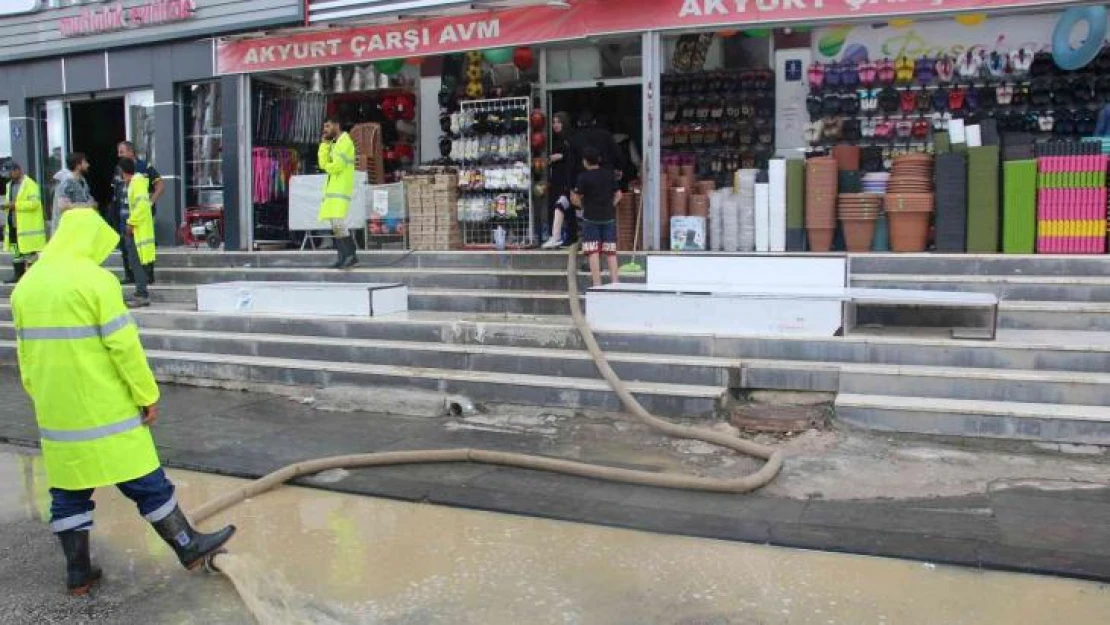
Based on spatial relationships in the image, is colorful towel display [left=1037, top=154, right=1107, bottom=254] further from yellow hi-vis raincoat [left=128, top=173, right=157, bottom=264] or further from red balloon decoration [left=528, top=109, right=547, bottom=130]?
yellow hi-vis raincoat [left=128, top=173, right=157, bottom=264]

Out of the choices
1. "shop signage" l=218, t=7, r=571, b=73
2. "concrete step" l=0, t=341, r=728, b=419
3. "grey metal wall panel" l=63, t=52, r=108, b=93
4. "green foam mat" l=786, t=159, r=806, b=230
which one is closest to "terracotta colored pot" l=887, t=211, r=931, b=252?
"green foam mat" l=786, t=159, r=806, b=230

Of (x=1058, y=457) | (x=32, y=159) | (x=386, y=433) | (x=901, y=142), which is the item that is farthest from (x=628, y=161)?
(x=32, y=159)

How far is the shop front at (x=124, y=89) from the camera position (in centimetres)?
1503

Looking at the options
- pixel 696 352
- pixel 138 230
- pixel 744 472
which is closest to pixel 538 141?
pixel 138 230

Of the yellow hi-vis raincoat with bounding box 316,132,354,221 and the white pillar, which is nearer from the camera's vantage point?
the white pillar

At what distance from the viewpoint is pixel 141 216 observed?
1100 cm

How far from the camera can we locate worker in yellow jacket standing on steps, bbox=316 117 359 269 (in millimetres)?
11078

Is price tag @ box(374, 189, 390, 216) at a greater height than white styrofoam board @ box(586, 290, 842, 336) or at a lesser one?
greater

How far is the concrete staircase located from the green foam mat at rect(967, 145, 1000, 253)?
54cm

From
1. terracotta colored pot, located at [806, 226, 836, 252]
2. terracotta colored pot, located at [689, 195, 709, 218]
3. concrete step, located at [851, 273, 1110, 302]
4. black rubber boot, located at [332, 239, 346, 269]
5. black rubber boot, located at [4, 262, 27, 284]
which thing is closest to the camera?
concrete step, located at [851, 273, 1110, 302]

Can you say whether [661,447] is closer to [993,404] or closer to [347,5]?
[993,404]

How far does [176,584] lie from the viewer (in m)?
4.61

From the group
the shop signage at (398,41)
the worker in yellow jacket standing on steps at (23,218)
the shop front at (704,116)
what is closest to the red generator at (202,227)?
the shop front at (704,116)

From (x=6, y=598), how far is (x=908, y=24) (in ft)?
38.1
